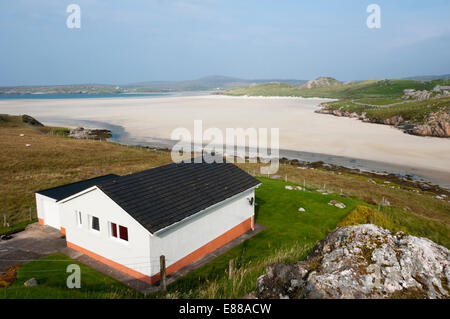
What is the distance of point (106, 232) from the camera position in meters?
15.9

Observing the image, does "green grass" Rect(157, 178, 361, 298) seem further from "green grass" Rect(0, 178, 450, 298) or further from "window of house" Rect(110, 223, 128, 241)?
"window of house" Rect(110, 223, 128, 241)

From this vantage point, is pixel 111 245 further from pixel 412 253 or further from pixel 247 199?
pixel 412 253

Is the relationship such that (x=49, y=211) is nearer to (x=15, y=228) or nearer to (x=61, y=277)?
(x=15, y=228)

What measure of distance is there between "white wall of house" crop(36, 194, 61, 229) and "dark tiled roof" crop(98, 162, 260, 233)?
284 inches

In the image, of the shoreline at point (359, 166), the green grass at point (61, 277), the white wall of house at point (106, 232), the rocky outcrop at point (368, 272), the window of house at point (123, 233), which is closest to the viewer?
the rocky outcrop at point (368, 272)

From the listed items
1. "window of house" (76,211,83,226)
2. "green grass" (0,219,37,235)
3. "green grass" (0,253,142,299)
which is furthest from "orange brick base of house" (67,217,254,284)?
"green grass" (0,219,37,235)

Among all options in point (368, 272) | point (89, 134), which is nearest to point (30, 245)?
point (368, 272)

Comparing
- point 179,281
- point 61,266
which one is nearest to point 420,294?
point 179,281

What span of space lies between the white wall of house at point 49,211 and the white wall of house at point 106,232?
3087mm

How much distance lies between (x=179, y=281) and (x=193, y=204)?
4.07 m

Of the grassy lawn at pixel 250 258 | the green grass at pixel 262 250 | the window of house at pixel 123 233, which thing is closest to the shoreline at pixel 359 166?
the green grass at pixel 262 250

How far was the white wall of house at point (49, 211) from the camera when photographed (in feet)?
68.2

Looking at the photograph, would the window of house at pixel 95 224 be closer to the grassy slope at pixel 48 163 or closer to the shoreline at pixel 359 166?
the grassy slope at pixel 48 163

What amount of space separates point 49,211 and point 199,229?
462 inches
